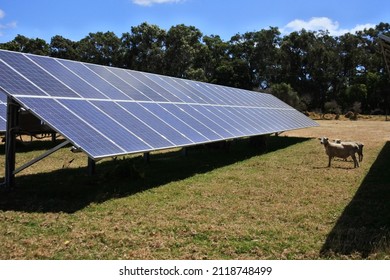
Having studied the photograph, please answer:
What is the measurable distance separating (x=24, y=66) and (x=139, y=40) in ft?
175

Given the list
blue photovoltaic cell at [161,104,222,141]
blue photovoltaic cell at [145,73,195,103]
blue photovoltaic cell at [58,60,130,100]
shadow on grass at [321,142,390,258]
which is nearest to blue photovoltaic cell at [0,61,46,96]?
blue photovoltaic cell at [58,60,130,100]

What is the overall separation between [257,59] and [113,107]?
62.1 metres

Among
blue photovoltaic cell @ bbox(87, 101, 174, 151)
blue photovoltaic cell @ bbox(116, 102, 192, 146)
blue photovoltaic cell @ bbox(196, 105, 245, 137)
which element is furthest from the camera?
blue photovoltaic cell @ bbox(196, 105, 245, 137)

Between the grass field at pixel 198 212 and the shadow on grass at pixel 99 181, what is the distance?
26 mm

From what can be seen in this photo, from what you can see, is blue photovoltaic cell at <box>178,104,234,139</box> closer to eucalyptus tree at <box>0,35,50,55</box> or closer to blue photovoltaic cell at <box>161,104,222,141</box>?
blue photovoltaic cell at <box>161,104,222,141</box>

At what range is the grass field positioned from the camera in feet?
19.5

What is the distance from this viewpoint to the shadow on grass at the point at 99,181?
8.46 metres

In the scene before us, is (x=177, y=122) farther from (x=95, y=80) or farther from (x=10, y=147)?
(x=10, y=147)

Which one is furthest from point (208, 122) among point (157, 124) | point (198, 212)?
point (198, 212)

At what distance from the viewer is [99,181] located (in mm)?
10648

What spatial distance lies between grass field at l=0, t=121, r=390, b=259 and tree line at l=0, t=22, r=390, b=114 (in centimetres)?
4641

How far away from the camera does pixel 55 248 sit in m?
5.91

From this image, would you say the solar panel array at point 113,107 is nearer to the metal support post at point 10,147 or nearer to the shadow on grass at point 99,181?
the metal support post at point 10,147

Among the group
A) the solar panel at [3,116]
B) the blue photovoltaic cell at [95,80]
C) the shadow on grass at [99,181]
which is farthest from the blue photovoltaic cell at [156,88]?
the solar panel at [3,116]
